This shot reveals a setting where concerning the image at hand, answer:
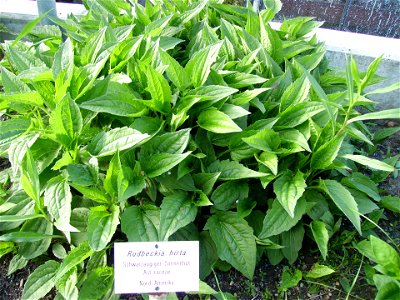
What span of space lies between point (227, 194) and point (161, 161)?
36 centimetres

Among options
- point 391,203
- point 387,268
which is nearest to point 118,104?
point 387,268

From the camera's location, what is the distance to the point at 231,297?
1.88 metres

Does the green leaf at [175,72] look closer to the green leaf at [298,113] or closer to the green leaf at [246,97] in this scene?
the green leaf at [246,97]

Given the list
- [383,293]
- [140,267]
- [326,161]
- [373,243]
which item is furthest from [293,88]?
[140,267]

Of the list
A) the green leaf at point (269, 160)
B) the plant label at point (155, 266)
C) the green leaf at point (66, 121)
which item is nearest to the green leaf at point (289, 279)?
the green leaf at point (269, 160)

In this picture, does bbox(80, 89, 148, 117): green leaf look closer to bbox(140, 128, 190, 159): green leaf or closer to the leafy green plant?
bbox(140, 128, 190, 159): green leaf

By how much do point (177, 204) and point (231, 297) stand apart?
18.5 inches

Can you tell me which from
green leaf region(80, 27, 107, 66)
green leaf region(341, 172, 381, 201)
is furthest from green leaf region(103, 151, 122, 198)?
green leaf region(341, 172, 381, 201)

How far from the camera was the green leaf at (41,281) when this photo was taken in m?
1.80

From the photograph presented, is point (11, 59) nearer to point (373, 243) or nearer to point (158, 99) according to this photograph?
point (158, 99)

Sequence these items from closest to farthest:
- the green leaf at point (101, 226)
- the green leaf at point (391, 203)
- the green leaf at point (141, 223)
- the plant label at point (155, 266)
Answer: the plant label at point (155, 266) → the green leaf at point (101, 226) → the green leaf at point (141, 223) → the green leaf at point (391, 203)

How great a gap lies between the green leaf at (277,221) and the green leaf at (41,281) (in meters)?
0.88

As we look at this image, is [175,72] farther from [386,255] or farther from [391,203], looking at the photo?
[391,203]

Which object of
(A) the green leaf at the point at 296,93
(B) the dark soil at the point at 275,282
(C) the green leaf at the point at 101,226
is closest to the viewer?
(C) the green leaf at the point at 101,226
